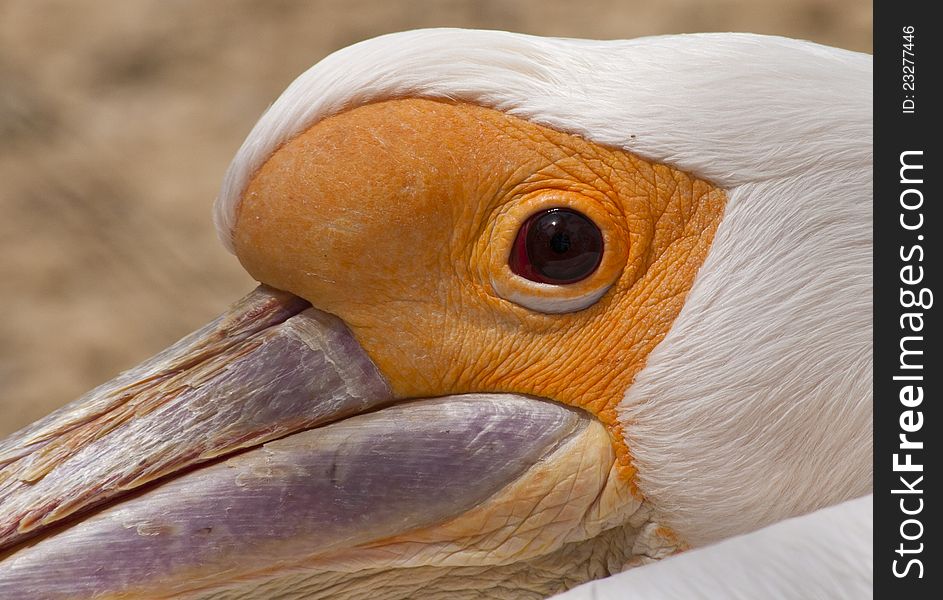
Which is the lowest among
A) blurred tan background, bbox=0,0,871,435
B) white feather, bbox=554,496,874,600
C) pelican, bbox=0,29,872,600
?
white feather, bbox=554,496,874,600

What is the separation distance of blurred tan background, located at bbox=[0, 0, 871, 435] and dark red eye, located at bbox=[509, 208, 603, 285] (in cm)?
263

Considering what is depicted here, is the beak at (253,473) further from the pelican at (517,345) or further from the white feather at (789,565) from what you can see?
the white feather at (789,565)

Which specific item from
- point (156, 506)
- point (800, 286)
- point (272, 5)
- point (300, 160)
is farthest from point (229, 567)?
point (272, 5)

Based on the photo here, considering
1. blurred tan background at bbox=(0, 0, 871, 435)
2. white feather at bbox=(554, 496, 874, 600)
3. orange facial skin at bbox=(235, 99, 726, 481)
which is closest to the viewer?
white feather at bbox=(554, 496, 874, 600)

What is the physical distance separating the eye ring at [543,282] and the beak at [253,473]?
178 mm

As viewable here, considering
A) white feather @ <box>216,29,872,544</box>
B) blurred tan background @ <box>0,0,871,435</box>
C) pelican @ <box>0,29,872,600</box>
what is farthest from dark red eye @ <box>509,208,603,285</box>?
blurred tan background @ <box>0,0,871,435</box>

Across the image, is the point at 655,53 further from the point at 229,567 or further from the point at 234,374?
the point at 229,567

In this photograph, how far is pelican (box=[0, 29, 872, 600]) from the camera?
179 cm

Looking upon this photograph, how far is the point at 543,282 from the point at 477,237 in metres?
0.13

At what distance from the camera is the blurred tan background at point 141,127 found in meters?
4.27

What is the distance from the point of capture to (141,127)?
196 inches

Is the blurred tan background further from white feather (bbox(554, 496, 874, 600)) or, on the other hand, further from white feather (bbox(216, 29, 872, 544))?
white feather (bbox(554, 496, 874, 600))

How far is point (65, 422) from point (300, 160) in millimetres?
620

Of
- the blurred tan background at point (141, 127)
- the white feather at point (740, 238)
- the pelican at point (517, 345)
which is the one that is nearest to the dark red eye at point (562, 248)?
the pelican at point (517, 345)
